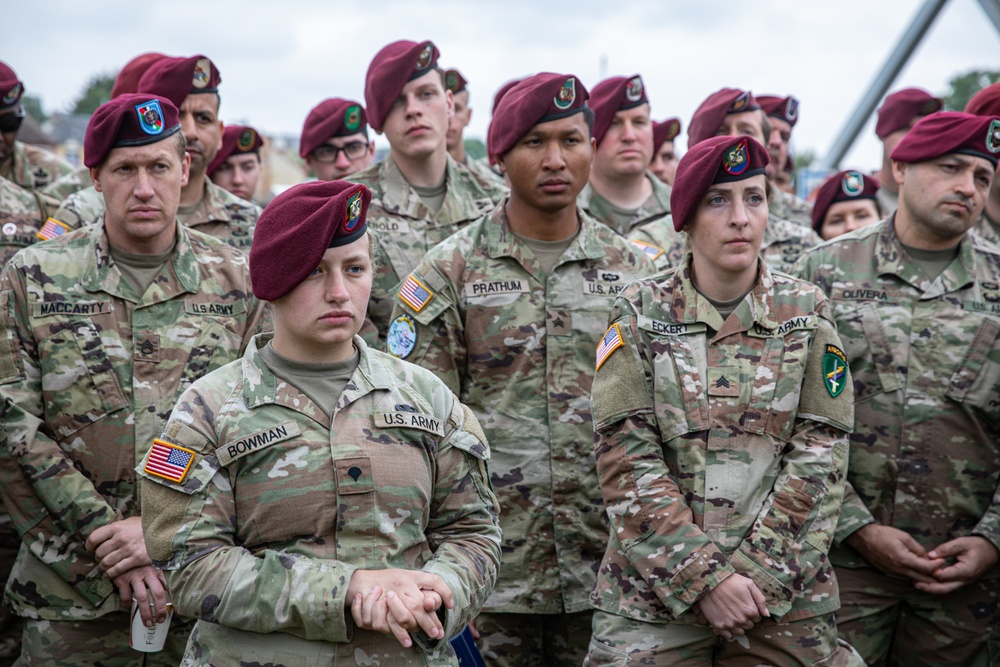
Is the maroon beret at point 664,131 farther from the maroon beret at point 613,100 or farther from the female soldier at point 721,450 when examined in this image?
the female soldier at point 721,450

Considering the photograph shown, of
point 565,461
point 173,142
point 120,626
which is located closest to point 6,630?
point 120,626

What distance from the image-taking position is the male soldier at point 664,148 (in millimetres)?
8305

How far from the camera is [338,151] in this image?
6.86 m

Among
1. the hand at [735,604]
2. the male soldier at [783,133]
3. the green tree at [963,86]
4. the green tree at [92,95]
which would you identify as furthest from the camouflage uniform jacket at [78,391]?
the green tree at [92,95]

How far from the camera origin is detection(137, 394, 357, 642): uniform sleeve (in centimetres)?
294

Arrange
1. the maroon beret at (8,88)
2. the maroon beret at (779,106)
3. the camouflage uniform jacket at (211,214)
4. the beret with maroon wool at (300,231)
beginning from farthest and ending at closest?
the maroon beret at (779,106) < the maroon beret at (8,88) < the camouflage uniform jacket at (211,214) < the beret with maroon wool at (300,231)

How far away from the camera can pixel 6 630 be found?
15.6ft

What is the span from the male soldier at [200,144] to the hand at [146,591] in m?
2.10

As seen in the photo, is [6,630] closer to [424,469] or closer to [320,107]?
[424,469]

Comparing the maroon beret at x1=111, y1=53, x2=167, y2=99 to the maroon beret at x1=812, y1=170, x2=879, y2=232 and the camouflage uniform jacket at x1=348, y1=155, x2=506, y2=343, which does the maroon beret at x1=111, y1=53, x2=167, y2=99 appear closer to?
the camouflage uniform jacket at x1=348, y1=155, x2=506, y2=343

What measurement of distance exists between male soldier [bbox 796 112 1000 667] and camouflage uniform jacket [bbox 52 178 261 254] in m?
3.06

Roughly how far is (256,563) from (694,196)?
2.08m

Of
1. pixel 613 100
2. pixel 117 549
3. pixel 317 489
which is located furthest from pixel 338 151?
pixel 317 489

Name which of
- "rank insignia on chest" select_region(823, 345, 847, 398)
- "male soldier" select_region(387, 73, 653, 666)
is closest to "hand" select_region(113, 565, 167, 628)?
"male soldier" select_region(387, 73, 653, 666)
